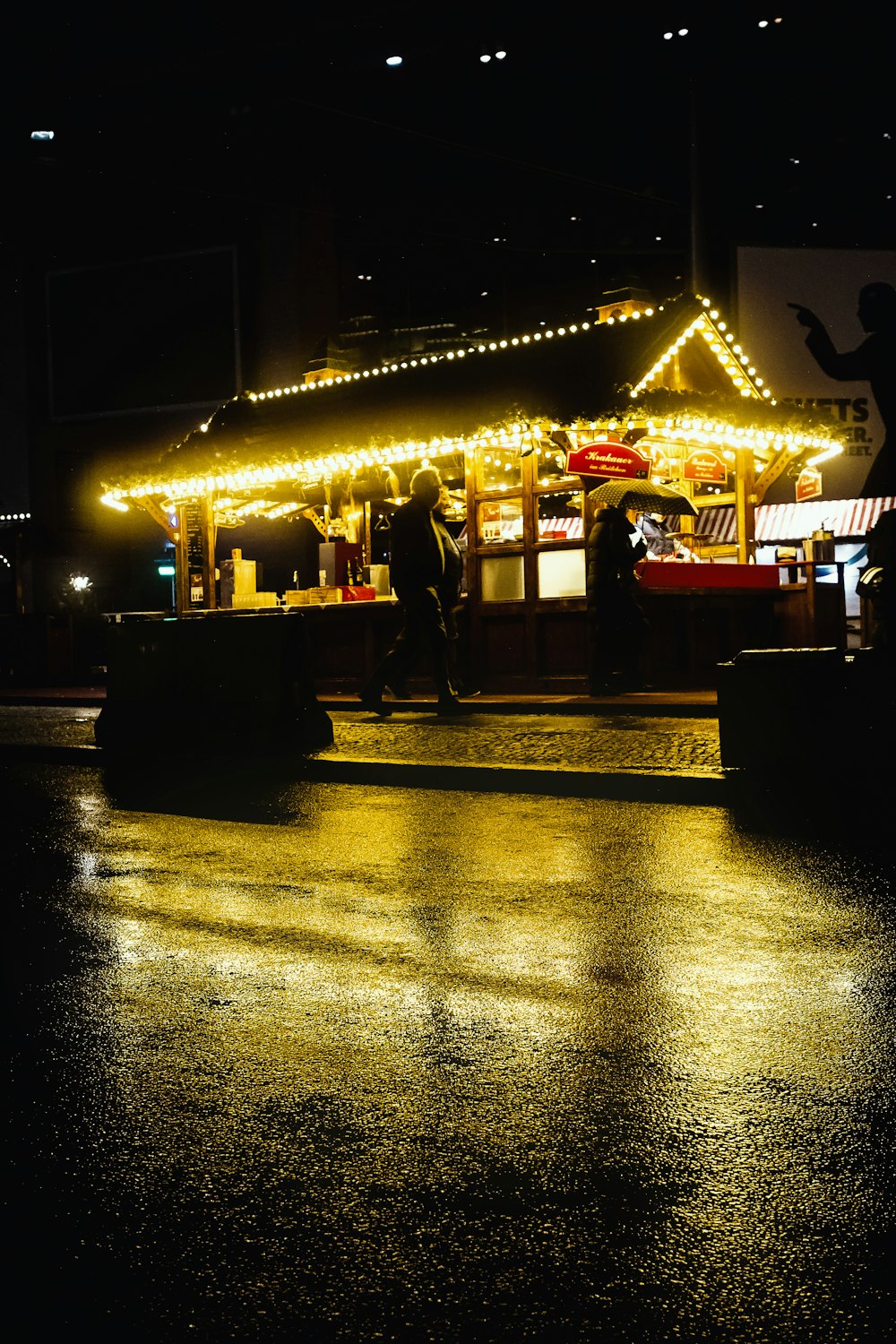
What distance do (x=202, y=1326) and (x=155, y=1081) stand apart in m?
1.36

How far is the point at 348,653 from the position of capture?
1903 centimetres

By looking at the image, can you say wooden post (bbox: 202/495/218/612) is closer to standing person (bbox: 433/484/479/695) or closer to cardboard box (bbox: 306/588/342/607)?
cardboard box (bbox: 306/588/342/607)

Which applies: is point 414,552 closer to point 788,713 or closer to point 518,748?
point 518,748

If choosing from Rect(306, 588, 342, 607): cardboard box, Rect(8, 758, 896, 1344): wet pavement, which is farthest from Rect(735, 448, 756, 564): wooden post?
Rect(8, 758, 896, 1344): wet pavement

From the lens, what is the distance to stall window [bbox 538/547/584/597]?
17.0 m

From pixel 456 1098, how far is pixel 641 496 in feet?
42.0

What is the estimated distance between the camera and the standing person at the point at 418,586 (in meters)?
13.5

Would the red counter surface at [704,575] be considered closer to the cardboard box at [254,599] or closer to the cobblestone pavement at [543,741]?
the cobblestone pavement at [543,741]

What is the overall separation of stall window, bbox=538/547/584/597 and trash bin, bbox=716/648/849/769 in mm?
7779

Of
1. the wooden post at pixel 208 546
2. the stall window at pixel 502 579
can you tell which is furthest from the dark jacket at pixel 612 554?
the wooden post at pixel 208 546

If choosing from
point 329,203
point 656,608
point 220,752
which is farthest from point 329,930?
point 329,203

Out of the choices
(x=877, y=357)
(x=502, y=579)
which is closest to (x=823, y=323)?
(x=502, y=579)

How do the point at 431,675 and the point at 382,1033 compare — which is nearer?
the point at 382,1033

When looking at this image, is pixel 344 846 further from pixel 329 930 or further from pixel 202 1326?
pixel 202 1326
